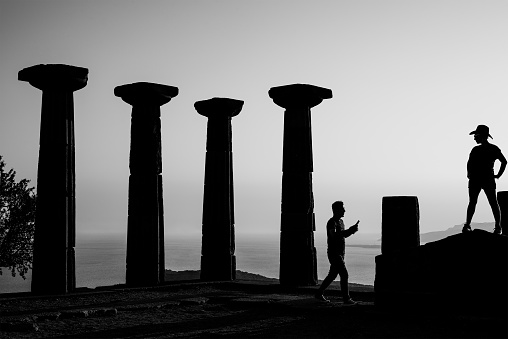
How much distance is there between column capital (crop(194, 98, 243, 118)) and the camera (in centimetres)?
2302

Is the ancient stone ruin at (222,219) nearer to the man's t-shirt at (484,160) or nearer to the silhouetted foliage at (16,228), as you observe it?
the man's t-shirt at (484,160)

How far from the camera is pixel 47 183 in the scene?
18562 mm

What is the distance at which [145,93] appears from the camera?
2070 centimetres

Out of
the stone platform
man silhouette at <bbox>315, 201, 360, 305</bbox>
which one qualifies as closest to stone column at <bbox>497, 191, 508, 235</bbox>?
the stone platform

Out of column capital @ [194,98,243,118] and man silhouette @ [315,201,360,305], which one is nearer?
man silhouette @ [315,201,360,305]

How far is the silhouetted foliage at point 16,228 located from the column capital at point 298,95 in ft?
59.5

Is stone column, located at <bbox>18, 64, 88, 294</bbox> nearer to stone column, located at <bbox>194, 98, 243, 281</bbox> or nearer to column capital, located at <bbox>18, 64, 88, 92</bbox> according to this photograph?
column capital, located at <bbox>18, 64, 88, 92</bbox>

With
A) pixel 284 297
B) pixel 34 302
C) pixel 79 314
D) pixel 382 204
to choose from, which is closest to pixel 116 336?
pixel 79 314

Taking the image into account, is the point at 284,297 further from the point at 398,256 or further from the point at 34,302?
the point at 34,302

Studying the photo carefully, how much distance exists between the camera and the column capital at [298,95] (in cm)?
2106

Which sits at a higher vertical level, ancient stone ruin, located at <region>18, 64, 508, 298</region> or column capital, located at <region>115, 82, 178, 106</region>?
column capital, located at <region>115, 82, 178, 106</region>

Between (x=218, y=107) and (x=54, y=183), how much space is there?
6.51m

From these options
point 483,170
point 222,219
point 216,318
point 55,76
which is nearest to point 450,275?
point 483,170

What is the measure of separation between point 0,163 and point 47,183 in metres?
18.4
